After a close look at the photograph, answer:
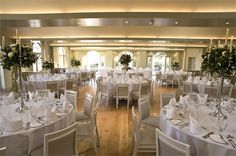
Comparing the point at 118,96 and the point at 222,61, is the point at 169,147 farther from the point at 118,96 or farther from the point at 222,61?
the point at 118,96

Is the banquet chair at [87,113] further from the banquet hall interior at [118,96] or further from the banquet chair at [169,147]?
the banquet chair at [169,147]

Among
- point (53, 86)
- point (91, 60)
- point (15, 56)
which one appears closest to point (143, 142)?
point (15, 56)

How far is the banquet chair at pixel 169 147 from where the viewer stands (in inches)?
74.9

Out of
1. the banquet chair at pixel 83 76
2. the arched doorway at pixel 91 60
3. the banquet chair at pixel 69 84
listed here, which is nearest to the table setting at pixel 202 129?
the banquet chair at pixel 69 84

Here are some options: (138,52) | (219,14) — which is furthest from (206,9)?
(138,52)

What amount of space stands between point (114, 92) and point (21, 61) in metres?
4.46

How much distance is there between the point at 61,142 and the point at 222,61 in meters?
2.58

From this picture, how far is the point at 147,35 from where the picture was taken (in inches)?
386

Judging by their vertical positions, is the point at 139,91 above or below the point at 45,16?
below

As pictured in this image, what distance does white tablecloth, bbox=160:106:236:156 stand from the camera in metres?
2.14

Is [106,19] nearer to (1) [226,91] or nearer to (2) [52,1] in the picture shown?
(2) [52,1]

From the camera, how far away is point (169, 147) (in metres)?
2.10

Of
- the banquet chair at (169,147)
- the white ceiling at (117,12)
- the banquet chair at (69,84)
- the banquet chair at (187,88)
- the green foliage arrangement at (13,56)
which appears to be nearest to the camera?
the banquet chair at (169,147)

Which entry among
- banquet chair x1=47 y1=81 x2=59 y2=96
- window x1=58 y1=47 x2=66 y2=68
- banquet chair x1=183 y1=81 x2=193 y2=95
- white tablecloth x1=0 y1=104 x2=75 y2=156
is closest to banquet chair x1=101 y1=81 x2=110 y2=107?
banquet chair x1=47 y1=81 x2=59 y2=96
